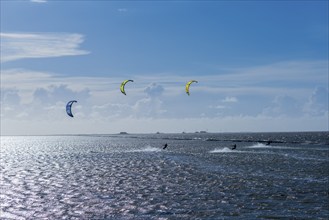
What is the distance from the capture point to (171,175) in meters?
55.1

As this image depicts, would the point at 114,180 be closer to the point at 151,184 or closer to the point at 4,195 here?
the point at 151,184

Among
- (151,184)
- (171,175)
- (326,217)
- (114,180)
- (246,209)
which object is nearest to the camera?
(326,217)

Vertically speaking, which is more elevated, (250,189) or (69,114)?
(69,114)

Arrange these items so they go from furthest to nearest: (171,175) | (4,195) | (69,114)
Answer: (69,114)
(171,175)
(4,195)

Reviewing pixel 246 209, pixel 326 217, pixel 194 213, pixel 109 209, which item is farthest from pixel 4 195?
pixel 326 217

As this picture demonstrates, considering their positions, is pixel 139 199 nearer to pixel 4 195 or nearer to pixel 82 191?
pixel 82 191

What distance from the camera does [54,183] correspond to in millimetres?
49531

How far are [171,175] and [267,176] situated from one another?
1243 cm

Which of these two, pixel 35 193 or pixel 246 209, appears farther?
pixel 35 193

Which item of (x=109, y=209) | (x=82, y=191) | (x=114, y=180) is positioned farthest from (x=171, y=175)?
(x=109, y=209)

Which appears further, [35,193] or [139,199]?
[35,193]

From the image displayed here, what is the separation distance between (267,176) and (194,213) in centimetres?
2467

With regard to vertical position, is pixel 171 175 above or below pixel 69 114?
below

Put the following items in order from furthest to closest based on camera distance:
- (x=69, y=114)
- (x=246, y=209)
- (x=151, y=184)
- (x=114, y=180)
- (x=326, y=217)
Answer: (x=69, y=114)
(x=114, y=180)
(x=151, y=184)
(x=246, y=209)
(x=326, y=217)
